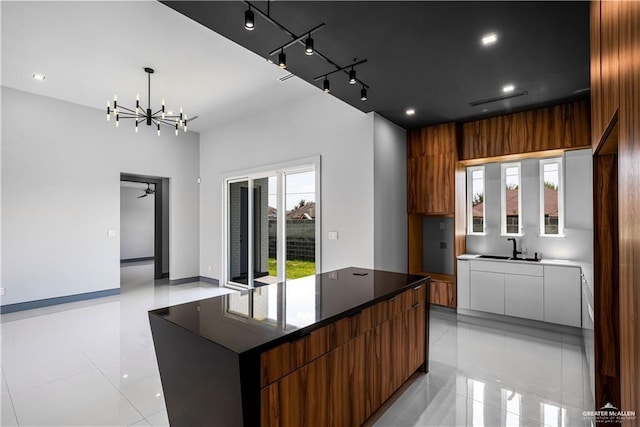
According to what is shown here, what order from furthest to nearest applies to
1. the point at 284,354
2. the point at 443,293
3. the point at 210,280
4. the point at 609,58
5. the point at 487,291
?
the point at 210,280 → the point at 443,293 → the point at 487,291 → the point at 284,354 → the point at 609,58

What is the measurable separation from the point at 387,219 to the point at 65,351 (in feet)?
13.4

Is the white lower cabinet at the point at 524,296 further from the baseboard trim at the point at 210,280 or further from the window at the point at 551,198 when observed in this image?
the baseboard trim at the point at 210,280

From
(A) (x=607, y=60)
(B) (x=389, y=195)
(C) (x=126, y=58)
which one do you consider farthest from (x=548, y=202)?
(C) (x=126, y=58)

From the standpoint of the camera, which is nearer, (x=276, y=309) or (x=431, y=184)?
(x=276, y=309)

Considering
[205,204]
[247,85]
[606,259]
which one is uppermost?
[247,85]

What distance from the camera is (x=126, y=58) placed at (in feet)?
12.0

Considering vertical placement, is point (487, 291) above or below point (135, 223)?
below

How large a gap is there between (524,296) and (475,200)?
1624 millimetres

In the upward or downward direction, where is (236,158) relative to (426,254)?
upward

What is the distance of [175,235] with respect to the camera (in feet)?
21.8

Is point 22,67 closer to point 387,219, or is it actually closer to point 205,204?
point 205,204

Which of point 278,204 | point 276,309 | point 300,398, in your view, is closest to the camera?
point 300,398

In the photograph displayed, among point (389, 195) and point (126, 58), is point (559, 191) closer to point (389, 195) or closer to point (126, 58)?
point (389, 195)

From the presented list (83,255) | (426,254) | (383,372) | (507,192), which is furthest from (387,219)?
(83,255)
